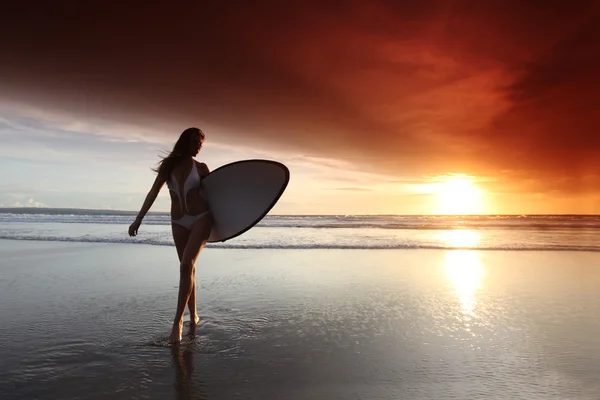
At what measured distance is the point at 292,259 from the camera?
10031 mm

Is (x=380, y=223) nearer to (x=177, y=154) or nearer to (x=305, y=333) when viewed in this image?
(x=305, y=333)

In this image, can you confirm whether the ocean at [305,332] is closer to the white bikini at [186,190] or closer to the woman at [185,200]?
the woman at [185,200]

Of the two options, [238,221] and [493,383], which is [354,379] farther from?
[238,221]

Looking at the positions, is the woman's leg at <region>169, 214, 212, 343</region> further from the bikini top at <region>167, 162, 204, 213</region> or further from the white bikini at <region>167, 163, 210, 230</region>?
the bikini top at <region>167, 162, 204, 213</region>

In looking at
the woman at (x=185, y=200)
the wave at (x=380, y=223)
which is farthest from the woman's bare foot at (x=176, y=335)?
the wave at (x=380, y=223)

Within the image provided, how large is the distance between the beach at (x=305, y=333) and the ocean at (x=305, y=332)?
0.06 ft

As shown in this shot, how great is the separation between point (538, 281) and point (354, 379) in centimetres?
539

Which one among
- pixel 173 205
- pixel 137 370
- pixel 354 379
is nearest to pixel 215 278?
pixel 173 205

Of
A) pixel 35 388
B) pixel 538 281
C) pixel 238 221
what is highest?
pixel 238 221

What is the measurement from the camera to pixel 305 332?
14.6ft

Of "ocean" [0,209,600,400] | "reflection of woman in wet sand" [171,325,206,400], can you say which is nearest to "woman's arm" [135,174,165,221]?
"ocean" [0,209,600,400]

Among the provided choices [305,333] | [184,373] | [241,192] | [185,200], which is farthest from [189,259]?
[305,333]

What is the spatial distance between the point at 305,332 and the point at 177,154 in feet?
7.07

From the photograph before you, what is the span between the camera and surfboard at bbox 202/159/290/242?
4730 mm
